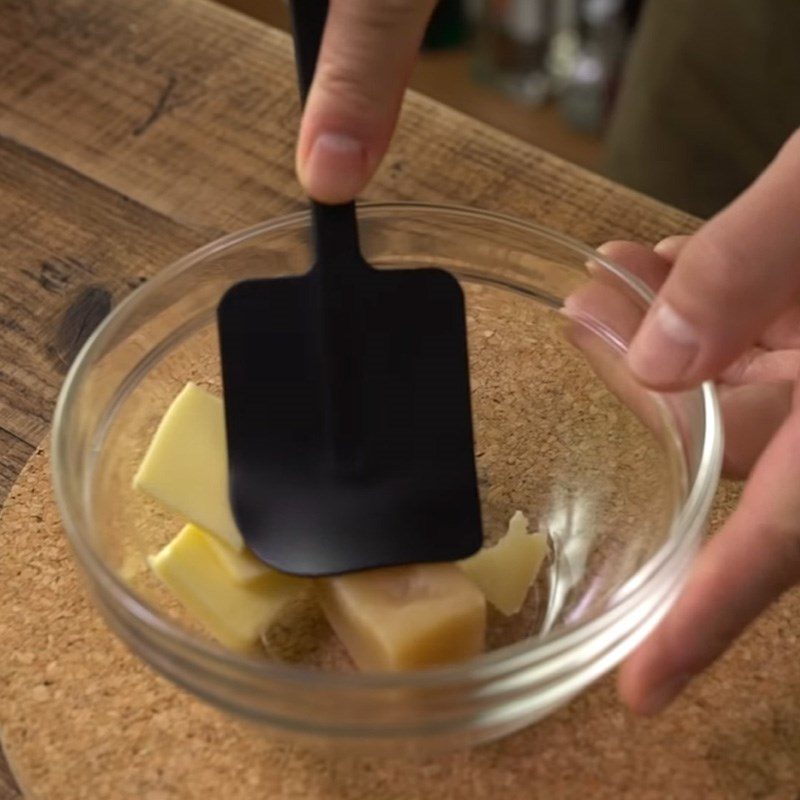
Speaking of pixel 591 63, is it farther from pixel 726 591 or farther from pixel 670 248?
pixel 726 591

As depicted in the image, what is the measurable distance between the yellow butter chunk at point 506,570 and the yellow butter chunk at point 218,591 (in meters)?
0.11

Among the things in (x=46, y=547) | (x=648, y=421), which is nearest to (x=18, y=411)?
(x=46, y=547)

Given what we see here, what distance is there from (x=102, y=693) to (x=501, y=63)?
1672 mm

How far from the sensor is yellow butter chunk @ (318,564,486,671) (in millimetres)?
637

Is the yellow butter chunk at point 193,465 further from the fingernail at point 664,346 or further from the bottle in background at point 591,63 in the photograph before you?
the bottle in background at point 591,63

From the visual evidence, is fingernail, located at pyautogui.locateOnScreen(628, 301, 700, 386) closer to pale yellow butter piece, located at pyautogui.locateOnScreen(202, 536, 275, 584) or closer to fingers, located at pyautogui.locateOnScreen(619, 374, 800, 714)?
fingers, located at pyautogui.locateOnScreen(619, 374, 800, 714)

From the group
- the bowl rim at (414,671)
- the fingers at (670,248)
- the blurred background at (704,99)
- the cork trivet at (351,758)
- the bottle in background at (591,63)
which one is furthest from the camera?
the bottle in background at (591,63)

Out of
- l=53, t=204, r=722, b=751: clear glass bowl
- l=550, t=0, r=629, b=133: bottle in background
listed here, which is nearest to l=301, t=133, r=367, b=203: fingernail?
l=53, t=204, r=722, b=751: clear glass bowl

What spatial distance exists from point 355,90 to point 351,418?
0.19 meters

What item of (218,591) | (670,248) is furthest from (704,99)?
(218,591)

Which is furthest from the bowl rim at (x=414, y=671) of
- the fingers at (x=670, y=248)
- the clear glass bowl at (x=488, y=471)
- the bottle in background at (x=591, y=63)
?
the bottle in background at (x=591, y=63)

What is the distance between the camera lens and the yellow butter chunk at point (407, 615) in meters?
0.64

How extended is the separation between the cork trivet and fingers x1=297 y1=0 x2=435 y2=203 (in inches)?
9.9

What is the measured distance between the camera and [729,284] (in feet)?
2.05
